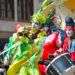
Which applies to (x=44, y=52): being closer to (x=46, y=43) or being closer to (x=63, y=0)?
(x=46, y=43)

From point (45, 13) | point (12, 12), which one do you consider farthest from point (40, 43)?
point (12, 12)

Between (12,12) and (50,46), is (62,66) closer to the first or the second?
(50,46)

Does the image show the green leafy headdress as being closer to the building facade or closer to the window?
the building facade

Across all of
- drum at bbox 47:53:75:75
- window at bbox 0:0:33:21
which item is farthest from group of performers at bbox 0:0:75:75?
window at bbox 0:0:33:21

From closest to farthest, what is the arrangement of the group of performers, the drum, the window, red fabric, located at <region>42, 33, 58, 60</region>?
1. the drum
2. the group of performers
3. red fabric, located at <region>42, 33, 58, 60</region>
4. the window

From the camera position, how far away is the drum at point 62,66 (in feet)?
8.39

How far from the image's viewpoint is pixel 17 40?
4562mm

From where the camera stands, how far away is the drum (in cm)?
256

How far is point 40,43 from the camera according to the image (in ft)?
12.2

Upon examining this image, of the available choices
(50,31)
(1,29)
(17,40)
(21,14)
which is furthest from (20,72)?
(21,14)

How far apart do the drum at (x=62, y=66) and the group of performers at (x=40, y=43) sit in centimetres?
22

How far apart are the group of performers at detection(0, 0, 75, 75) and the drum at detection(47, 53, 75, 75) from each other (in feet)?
0.72

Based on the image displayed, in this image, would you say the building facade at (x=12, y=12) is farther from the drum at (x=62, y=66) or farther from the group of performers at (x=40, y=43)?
the drum at (x=62, y=66)

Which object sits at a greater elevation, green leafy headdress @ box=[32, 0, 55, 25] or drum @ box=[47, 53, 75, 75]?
green leafy headdress @ box=[32, 0, 55, 25]
